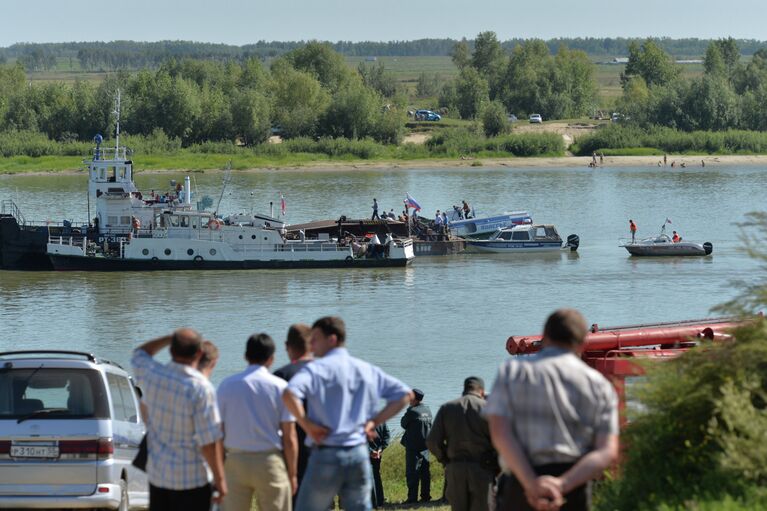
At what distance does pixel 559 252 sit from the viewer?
185 feet

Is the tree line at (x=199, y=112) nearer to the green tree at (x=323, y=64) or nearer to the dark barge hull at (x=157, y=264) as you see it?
the green tree at (x=323, y=64)

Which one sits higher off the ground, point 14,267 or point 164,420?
point 164,420

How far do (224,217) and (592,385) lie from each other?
48.1 metres

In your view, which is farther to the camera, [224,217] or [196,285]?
[224,217]

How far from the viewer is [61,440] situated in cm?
1015

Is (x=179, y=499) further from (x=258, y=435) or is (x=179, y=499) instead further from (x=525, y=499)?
(x=525, y=499)

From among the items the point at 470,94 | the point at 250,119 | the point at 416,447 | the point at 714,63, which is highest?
the point at 714,63

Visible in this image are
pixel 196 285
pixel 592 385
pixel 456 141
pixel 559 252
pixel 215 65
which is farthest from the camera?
pixel 215 65

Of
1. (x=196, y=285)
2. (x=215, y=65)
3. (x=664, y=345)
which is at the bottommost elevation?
(x=196, y=285)

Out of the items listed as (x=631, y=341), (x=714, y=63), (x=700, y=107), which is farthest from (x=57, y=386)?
(x=714, y=63)

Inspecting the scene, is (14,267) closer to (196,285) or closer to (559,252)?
(196,285)

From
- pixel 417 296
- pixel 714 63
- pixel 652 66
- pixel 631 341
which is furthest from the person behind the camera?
pixel 652 66

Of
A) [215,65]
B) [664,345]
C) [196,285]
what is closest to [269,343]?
[664,345]

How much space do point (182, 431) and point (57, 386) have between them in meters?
2.76
